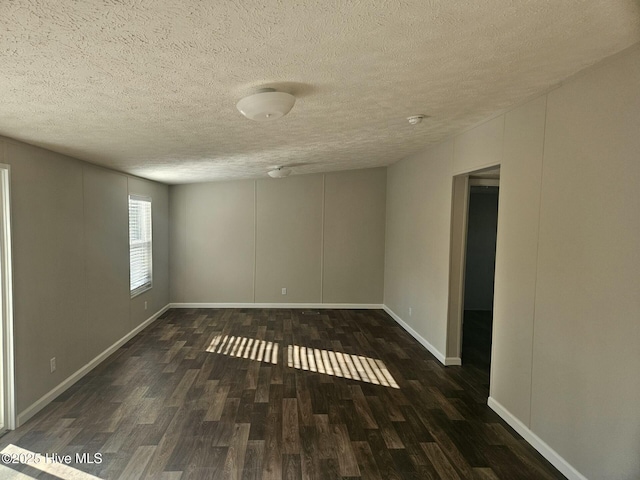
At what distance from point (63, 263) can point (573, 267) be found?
4.20 meters

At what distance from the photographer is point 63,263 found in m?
3.43

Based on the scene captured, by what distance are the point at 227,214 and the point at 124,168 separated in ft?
7.94

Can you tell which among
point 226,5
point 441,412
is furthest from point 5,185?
point 441,412

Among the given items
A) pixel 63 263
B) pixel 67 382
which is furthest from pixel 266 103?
pixel 67 382

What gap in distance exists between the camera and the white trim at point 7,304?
2713mm

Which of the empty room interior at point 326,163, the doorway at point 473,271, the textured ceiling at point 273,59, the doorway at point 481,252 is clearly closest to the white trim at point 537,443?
the empty room interior at point 326,163

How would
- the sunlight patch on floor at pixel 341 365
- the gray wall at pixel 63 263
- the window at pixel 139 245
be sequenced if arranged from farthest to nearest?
the window at pixel 139 245 → the sunlight patch on floor at pixel 341 365 → the gray wall at pixel 63 263

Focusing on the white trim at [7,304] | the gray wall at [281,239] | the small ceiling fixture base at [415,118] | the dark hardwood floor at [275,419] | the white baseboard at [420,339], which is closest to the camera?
the dark hardwood floor at [275,419]

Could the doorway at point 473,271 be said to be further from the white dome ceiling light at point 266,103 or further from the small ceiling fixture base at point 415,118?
the white dome ceiling light at point 266,103

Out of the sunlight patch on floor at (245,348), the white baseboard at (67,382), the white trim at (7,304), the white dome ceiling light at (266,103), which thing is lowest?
the sunlight patch on floor at (245,348)

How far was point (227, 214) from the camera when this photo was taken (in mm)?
6730

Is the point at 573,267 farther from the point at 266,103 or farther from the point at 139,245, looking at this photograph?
the point at 139,245

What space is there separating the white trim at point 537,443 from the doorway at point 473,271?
638 mm

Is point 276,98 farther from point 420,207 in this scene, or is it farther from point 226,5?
point 420,207
